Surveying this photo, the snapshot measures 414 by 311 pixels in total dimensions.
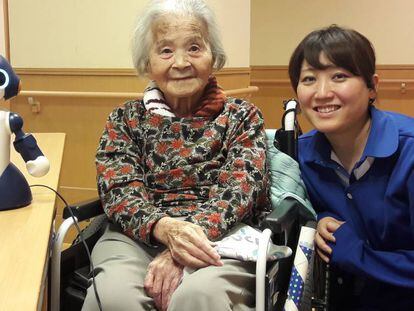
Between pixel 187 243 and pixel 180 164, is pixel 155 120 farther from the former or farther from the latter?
pixel 187 243

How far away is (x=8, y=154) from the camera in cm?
131

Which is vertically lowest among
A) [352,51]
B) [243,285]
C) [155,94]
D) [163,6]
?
[243,285]

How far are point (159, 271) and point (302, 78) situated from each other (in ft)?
2.35

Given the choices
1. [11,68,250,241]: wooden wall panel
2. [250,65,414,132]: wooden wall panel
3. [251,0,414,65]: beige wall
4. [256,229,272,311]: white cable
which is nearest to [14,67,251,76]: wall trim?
[11,68,250,241]: wooden wall panel

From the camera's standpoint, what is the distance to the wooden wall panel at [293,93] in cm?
472

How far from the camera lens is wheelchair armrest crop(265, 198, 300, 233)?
135 cm

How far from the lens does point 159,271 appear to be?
1389 mm

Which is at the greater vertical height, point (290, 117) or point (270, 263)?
point (290, 117)

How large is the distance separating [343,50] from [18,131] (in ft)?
3.03

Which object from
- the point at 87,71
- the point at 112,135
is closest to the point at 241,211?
the point at 112,135

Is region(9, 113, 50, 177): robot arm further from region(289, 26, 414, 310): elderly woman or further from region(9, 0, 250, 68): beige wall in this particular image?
region(9, 0, 250, 68): beige wall

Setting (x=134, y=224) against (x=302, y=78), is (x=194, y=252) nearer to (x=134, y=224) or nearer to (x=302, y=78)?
(x=134, y=224)

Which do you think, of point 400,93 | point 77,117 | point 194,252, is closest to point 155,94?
point 194,252

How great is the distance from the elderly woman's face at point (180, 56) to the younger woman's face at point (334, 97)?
1.20 feet
